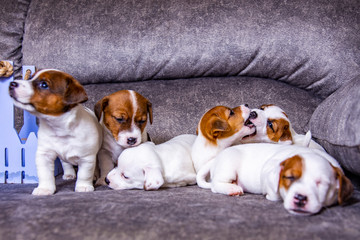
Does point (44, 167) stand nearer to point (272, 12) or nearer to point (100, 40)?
point (100, 40)

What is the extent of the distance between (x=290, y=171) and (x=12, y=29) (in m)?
2.76

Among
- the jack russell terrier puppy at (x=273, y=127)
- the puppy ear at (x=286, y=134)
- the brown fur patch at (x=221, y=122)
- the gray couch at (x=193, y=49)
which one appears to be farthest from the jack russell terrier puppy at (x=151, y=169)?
the puppy ear at (x=286, y=134)

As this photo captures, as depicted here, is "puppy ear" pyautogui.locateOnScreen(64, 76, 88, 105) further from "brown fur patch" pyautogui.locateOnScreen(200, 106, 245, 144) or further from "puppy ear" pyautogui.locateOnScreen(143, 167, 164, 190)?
"brown fur patch" pyautogui.locateOnScreen(200, 106, 245, 144)

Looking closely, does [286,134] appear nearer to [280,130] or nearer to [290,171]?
[280,130]

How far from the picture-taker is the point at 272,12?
10.3 feet

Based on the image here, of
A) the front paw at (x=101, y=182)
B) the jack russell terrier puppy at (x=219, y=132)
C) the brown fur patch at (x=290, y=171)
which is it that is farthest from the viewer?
the front paw at (x=101, y=182)

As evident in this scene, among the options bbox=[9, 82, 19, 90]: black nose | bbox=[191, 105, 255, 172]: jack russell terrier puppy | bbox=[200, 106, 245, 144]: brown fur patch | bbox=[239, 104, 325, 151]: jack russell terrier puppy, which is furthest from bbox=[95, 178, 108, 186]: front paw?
bbox=[239, 104, 325, 151]: jack russell terrier puppy

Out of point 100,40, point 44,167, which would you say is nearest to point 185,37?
point 100,40

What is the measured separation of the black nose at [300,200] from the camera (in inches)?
64.1

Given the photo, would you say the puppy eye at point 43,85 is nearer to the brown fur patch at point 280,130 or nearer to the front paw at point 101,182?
the front paw at point 101,182

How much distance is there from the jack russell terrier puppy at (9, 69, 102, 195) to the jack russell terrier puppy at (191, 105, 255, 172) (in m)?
0.68

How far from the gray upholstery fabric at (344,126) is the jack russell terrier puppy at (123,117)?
47.2 inches

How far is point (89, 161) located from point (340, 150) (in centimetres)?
150

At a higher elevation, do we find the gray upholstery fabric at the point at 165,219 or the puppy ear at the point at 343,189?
the puppy ear at the point at 343,189
